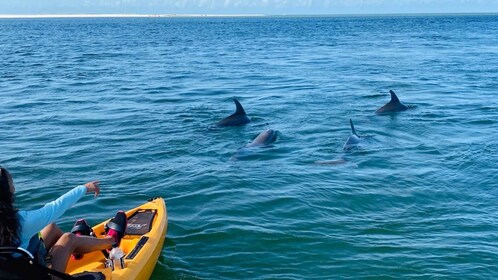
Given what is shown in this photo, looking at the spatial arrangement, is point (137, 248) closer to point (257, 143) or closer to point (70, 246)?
point (70, 246)

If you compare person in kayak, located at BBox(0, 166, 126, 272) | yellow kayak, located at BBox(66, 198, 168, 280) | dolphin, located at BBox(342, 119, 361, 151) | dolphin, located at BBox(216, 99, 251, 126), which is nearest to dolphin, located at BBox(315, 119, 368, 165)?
dolphin, located at BBox(342, 119, 361, 151)

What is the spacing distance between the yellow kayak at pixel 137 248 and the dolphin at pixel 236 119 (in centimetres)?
997

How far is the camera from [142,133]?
1967cm

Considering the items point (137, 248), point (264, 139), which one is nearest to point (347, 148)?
point (264, 139)

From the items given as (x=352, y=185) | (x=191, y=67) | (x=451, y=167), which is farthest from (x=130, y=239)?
(x=191, y=67)

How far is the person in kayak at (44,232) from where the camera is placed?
245 inches

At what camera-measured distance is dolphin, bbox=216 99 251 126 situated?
20.2m

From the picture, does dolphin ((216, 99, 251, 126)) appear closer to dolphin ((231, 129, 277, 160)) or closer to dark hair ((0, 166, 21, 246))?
dolphin ((231, 129, 277, 160))

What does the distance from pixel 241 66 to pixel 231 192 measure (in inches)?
1180

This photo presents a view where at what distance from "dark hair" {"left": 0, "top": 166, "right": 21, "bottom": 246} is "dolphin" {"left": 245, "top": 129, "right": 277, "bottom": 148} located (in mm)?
11206

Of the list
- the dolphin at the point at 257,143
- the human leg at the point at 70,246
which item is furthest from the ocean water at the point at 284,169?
the human leg at the point at 70,246

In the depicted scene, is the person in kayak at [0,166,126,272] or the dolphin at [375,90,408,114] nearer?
the person in kayak at [0,166,126,272]

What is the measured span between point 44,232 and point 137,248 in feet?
4.35

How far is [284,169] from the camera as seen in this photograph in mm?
15242
